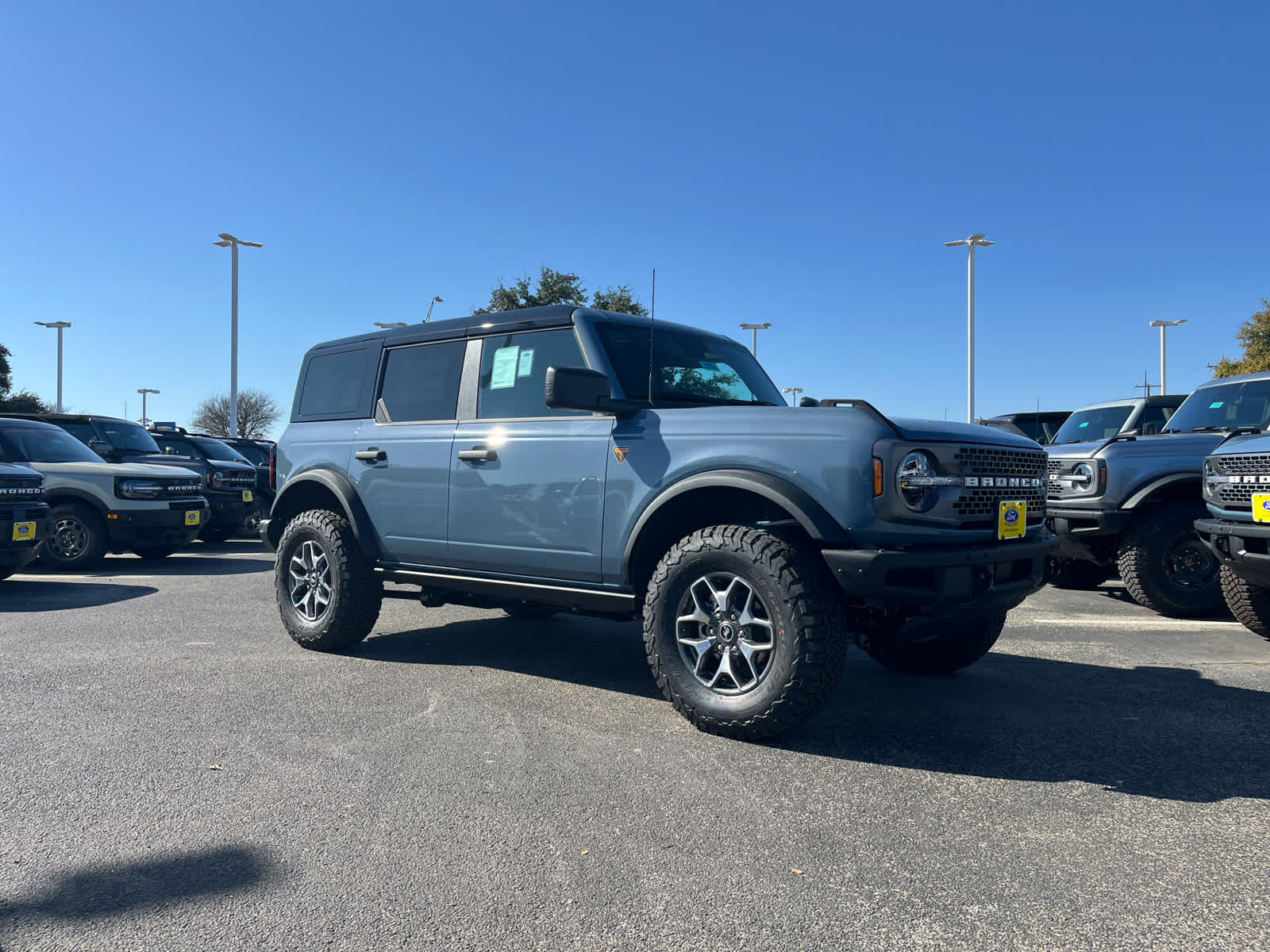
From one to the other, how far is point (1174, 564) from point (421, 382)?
5.86 metres

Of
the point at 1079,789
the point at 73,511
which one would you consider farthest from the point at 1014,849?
the point at 73,511

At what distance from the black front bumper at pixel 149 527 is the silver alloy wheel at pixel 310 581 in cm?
569

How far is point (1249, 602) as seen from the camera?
19.6ft

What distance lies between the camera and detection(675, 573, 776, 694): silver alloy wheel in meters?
3.85

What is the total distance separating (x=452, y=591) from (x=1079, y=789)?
338cm

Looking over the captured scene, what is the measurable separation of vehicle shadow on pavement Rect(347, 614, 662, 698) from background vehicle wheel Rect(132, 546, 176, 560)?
5813mm

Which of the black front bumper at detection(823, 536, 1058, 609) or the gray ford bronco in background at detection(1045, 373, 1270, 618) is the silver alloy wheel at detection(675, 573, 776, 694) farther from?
the gray ford bronco in background at detection(1045, 373, 1270, 618)

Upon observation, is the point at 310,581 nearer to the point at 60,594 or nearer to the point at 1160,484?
the point at 60,594

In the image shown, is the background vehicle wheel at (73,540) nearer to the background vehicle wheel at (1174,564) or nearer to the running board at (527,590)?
the running board at (527,590)

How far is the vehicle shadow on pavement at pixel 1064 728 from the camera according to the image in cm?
353

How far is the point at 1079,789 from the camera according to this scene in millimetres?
3350

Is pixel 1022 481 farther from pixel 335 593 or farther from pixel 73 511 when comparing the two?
pixel 73 511

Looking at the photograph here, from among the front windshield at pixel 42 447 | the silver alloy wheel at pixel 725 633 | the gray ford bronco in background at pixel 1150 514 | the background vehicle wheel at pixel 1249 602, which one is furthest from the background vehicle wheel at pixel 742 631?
the front windshield at pixel 42 447

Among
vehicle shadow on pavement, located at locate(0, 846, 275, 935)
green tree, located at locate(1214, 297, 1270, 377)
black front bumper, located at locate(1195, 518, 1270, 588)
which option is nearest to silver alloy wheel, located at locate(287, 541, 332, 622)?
vehicle shadow on pavement, located at locate(0, 846, 275, 935)
